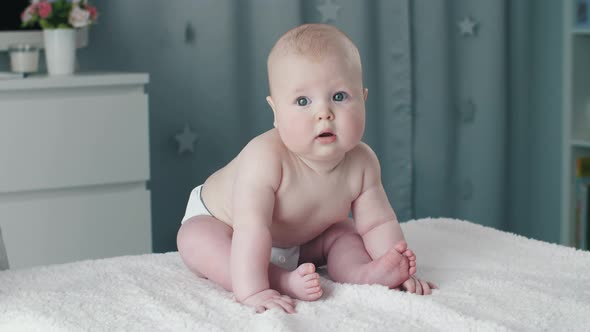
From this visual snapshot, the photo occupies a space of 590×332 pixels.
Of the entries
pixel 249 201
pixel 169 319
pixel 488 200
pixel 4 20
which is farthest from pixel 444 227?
pixel 488 200

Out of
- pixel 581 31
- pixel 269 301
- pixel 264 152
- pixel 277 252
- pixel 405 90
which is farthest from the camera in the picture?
pixel 405 90

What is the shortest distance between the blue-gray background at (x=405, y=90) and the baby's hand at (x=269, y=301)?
1502mm

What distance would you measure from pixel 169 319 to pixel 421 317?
11.7 inches

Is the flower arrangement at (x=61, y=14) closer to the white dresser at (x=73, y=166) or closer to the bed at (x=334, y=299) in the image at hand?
the white dresser at (x=73, y=166)

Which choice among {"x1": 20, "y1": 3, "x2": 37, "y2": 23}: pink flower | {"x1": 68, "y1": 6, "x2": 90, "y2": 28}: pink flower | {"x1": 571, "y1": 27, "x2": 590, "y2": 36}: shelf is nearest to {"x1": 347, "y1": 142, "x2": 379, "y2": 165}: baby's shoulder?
{"x1": 68, "y1": 6, "x2": 90, "y2": 28}: pink flower

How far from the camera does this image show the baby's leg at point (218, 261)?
1.09 m

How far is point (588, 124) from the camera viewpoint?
2811 millimetres

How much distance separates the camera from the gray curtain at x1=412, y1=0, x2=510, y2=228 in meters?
2.94

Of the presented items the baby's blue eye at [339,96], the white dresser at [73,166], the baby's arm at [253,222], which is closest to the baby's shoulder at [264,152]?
Answer: the baby's arm at [253,222]

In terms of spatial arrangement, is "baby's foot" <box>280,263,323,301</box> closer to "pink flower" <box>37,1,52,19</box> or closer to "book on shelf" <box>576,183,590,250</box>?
"pink flower" <box>37,1,52,19</box>

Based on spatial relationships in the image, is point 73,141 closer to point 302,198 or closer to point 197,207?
→ point 197,207

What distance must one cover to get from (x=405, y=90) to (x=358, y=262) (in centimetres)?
177

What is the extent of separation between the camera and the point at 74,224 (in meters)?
2.13

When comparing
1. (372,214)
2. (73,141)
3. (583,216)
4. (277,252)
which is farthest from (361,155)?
(583,216)
